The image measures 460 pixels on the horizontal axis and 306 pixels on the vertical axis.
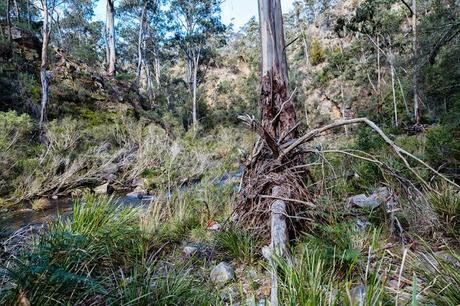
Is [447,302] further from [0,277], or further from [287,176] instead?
[0,277]

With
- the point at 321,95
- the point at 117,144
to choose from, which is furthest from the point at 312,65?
the point at 117,144

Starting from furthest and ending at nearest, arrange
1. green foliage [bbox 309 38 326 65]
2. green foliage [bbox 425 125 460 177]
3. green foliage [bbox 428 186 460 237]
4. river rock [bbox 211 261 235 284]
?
green foliage [bbox 309 38 326 65] < green foliage [bbox 425 125 460 177] < green foliage [bbox 428 186 460 237] < river rock [bbox 211 261 235 284]

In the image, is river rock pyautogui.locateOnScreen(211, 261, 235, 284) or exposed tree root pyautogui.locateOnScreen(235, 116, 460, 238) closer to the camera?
river rock pyautogui.locateOnScreen(211, 261, 235, 284)

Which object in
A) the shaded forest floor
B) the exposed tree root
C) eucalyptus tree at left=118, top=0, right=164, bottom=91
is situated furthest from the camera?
eucalyptus tree at left=118, top=0, right=164, bottom=91

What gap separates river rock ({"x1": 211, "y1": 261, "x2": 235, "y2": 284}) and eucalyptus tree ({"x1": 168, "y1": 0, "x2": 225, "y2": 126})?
2177 centimetres

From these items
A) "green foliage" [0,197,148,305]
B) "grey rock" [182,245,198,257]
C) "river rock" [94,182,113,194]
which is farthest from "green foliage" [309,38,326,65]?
"grey rock" [182,245,198,257]

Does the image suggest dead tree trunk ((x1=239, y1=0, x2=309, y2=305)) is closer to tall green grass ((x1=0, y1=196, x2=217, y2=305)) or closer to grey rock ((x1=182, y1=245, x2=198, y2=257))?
grey rock ((x1=182, y1=245, x2=198, y2=257))

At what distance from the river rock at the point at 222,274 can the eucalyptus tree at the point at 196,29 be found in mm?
21773

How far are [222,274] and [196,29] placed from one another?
85.2ft

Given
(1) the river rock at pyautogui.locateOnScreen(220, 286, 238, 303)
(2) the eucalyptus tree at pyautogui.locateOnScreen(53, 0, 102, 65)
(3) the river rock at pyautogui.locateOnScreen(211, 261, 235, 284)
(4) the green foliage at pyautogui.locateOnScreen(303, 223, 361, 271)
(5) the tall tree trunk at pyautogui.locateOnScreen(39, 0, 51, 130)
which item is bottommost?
(1) the river rock at pyautogui.locateOnScreen(220, 286, 238, 303)

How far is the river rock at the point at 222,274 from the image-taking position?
2518 millimetres

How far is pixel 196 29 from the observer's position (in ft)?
84.0

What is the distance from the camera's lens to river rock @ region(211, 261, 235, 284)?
2.52m

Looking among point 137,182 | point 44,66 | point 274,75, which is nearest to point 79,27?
point 44,66
